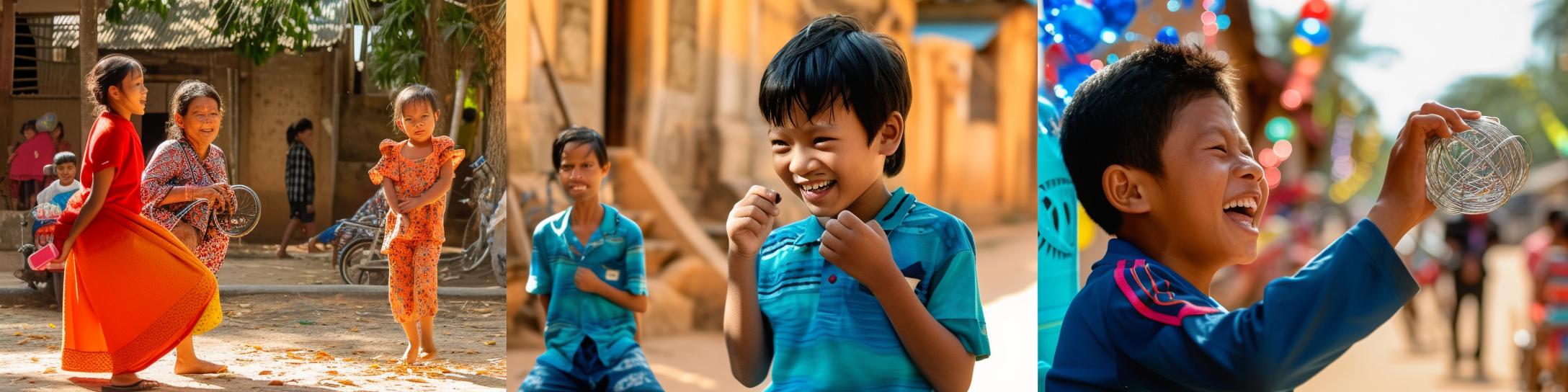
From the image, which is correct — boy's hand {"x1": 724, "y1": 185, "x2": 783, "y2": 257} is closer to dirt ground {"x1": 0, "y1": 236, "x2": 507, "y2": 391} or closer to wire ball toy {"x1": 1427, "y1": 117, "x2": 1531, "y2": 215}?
wire ball toy {"x1": 1427, "y1": 117, "x2": 1531, "y2": 215}

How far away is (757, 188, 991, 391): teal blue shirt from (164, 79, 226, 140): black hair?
2972 millimetres

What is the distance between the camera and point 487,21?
12.2 feet

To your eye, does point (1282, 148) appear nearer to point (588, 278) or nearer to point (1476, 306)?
Answer: point (1476, 306)

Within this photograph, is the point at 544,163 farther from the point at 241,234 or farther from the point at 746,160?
the point at 241,234

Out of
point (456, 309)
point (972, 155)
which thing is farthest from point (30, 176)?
point (972, 155)

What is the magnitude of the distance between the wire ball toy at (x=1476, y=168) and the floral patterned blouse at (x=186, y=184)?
3724mm

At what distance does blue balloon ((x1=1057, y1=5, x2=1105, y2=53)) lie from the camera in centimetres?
230

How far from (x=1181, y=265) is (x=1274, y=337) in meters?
0.27

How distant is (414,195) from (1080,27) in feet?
7.90

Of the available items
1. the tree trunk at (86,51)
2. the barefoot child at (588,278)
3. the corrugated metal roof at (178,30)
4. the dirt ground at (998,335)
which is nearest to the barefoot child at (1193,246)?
the barefoot child at (588,278)

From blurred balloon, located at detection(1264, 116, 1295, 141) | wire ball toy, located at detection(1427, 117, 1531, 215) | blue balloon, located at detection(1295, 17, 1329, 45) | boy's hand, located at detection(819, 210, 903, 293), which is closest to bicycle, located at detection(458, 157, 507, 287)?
boy's hand, located at detection(819, 210, 903, 293)

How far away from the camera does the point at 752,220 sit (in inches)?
57.3

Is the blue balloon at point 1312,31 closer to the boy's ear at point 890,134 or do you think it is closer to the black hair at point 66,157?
the boy's ear at point 890,134

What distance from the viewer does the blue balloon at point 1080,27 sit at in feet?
7.55
